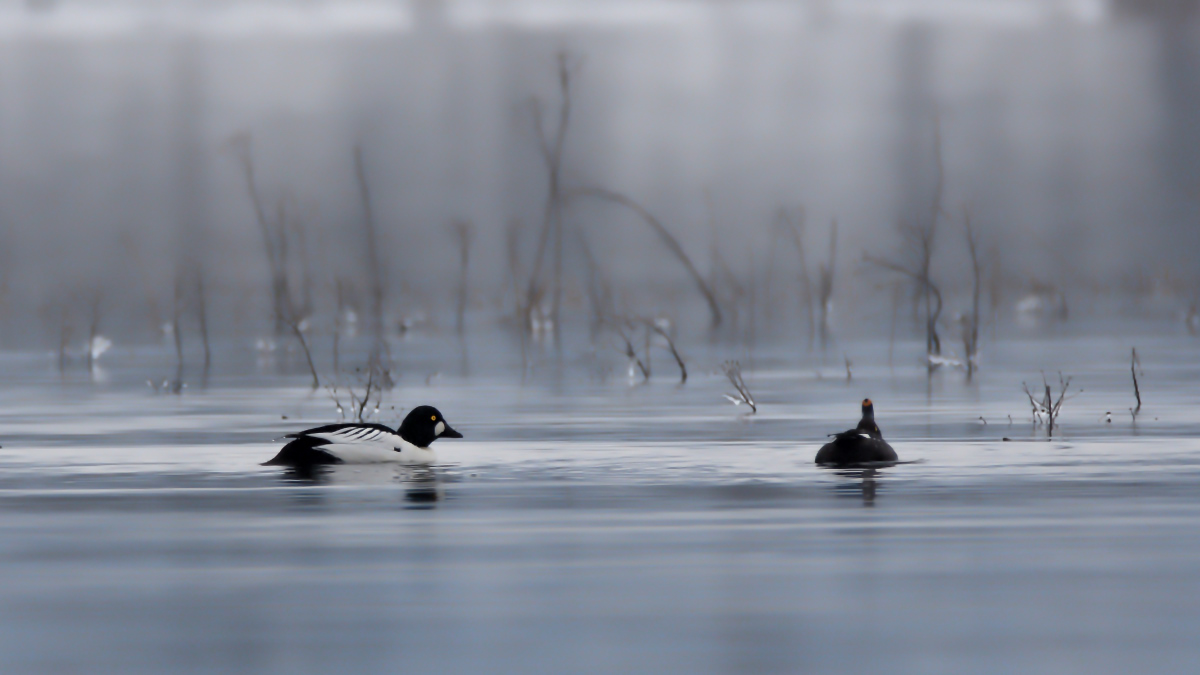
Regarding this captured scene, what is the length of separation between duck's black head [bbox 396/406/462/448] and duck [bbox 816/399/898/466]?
262 cm

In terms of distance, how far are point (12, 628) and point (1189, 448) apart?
9.86m

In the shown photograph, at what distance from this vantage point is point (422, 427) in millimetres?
14695

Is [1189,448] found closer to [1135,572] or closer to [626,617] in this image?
[1135,572]

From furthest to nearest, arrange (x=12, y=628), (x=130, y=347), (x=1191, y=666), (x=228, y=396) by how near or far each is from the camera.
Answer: (x=130, y=347)
(x=228, y=396)
(x=12, y=628)
(x=1191, y=666)

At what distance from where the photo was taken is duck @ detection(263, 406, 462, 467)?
46.6ft

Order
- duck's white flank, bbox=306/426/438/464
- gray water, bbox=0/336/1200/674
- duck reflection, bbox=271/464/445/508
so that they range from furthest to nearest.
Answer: duck's white flank, bbox=306/426/438/464
duck reflection, bbox=271/464/445/508
gray water, bbox=0/336/1200/674

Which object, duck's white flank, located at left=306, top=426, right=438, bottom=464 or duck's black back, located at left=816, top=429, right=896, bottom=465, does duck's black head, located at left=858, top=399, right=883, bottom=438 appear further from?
duck's white flank, located at left=306, top=426, right=438, bottom=464

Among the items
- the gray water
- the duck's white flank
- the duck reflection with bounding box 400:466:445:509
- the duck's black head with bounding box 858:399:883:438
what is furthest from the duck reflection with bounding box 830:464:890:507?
the duck's white flank

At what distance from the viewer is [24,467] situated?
14.4m

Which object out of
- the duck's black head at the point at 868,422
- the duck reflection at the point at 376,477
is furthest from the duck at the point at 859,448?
the duck reflection at the point at 376,477

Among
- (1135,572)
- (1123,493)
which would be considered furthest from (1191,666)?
(1123,493)

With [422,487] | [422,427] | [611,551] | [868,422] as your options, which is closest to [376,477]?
[422,487]

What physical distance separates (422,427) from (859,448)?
3.00 metres

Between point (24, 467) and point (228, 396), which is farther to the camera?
point (228, 396)
